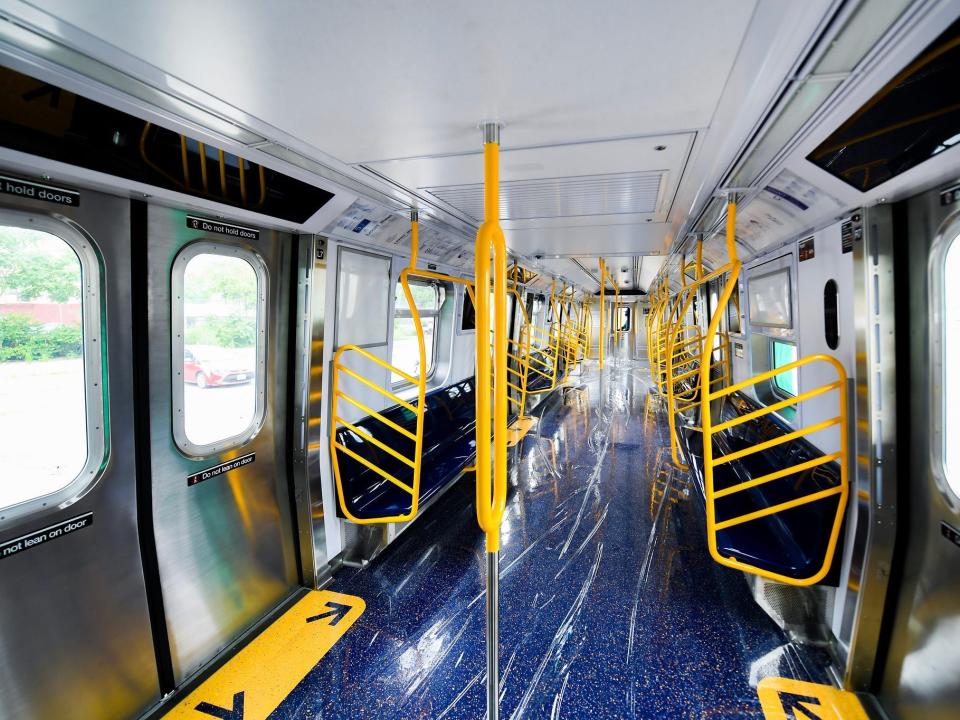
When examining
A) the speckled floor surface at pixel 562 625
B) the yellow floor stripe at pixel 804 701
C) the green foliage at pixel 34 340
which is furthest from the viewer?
the speckled floor surface at pixel 562 625

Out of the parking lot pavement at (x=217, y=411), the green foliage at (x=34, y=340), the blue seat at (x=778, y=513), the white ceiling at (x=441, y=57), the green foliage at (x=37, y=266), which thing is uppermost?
the white ceiling at (x=441, y=57)

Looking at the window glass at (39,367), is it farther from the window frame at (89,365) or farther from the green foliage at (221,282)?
the green foliage at (221,282)

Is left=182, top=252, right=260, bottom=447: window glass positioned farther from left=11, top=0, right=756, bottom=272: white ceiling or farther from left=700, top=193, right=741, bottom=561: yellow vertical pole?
left=700, top=193, right=741, bottom=561: yellow vertical pole

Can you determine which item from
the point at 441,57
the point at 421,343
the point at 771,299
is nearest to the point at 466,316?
the point at 421,343

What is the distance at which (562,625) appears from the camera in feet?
9.19

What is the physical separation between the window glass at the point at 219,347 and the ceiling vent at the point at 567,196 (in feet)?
4.31

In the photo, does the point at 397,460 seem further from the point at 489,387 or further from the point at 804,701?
the point at 804,701

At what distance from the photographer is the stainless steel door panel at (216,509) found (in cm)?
230

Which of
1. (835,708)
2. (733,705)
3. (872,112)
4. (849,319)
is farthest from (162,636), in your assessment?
(849,319)

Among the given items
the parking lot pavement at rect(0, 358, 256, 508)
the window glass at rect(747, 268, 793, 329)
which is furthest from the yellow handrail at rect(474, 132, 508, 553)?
the window glass at rect(747, 268, 793, 329)

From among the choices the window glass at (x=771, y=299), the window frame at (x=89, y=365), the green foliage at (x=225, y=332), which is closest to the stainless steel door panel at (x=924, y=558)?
the window glass at (x=771, y=299)

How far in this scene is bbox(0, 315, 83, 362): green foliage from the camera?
1.73 m

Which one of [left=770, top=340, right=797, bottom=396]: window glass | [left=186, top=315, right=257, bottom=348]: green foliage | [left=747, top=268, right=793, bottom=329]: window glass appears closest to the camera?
[left=186, top=315, right=257, bottom=348]: green foliage

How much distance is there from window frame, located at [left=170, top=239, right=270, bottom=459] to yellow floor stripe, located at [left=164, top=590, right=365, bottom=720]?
1.19 metres
